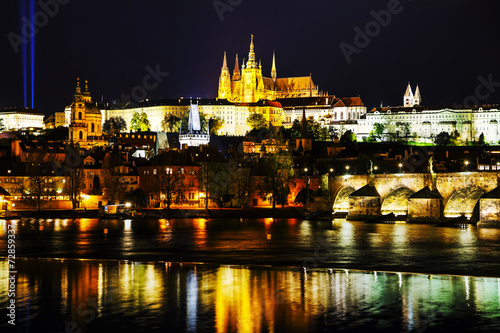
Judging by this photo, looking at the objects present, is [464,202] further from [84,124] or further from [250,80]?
[250,80]

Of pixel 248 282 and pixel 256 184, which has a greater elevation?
pixel 256 184

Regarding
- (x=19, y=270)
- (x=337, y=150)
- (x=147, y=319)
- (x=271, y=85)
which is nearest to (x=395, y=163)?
(x=337, y=150)

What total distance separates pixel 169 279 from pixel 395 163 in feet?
186

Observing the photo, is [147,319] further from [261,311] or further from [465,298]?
[465,298]

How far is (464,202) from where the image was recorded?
45156 mm

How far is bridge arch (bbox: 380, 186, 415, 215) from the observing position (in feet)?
161

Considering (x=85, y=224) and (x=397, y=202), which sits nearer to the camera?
(x=85, y=224)

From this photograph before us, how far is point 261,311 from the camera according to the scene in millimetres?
19141

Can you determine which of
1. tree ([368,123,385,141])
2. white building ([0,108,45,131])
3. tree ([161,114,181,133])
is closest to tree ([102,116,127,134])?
tree ([161,114,181,133])

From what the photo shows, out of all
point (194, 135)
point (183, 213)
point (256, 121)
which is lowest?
point (183, 213)

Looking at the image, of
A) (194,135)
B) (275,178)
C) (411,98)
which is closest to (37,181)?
(275,178)

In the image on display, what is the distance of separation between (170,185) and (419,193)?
75.6ft

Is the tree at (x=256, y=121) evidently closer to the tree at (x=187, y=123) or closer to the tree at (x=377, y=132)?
the tree at (x=187, y=123)

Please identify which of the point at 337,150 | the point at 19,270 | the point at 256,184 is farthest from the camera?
the point at 337,150
